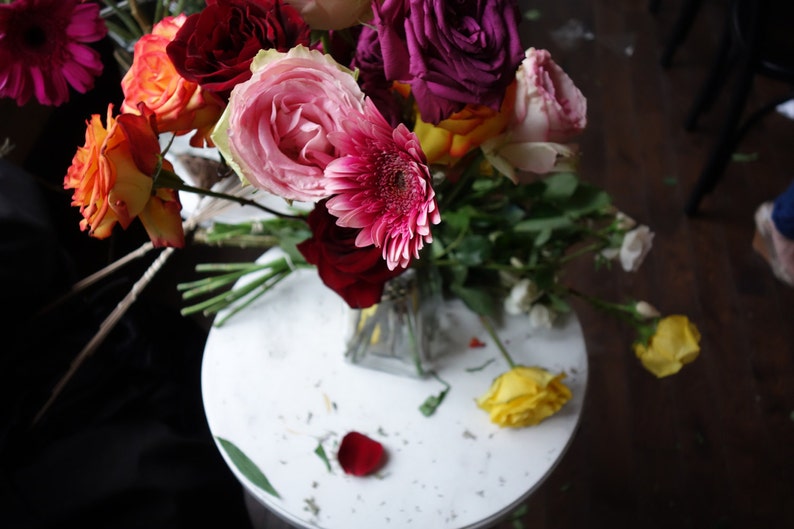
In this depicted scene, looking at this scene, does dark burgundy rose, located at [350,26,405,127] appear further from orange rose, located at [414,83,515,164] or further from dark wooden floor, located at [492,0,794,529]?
dark wooden floor, located at [492,0,794,529]

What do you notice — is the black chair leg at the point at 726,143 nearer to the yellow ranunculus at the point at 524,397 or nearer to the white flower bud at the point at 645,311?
the white flower bud at the point at 645,311

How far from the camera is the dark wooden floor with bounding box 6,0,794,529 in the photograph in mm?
1410

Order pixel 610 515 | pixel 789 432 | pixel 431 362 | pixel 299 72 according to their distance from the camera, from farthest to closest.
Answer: pixel 789 432
pixel 610 515
pixel 431 362
pixel 299 72

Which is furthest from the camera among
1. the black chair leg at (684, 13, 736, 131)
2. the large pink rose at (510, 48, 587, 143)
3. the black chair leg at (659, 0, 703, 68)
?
the black chair leg at (659, 0, 703, 68)

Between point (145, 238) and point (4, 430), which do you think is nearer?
point (4, 430)

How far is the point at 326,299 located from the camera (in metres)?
1.00

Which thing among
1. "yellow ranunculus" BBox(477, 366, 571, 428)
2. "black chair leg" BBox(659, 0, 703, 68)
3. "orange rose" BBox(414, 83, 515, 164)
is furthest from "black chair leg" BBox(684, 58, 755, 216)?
"orange rose" BBox(414, 83, 515, 164)

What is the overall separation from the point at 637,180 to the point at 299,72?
161cm

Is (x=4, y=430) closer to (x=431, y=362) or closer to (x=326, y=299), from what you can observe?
(x=326, y=299)

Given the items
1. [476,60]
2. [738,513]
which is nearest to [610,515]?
[738,513]

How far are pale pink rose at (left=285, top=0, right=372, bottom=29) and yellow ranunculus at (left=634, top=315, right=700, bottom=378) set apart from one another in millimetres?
526

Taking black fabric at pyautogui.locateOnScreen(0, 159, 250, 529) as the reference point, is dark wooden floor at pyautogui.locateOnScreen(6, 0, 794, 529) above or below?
below

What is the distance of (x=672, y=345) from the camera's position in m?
0.80

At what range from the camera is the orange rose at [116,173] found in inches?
17.3
